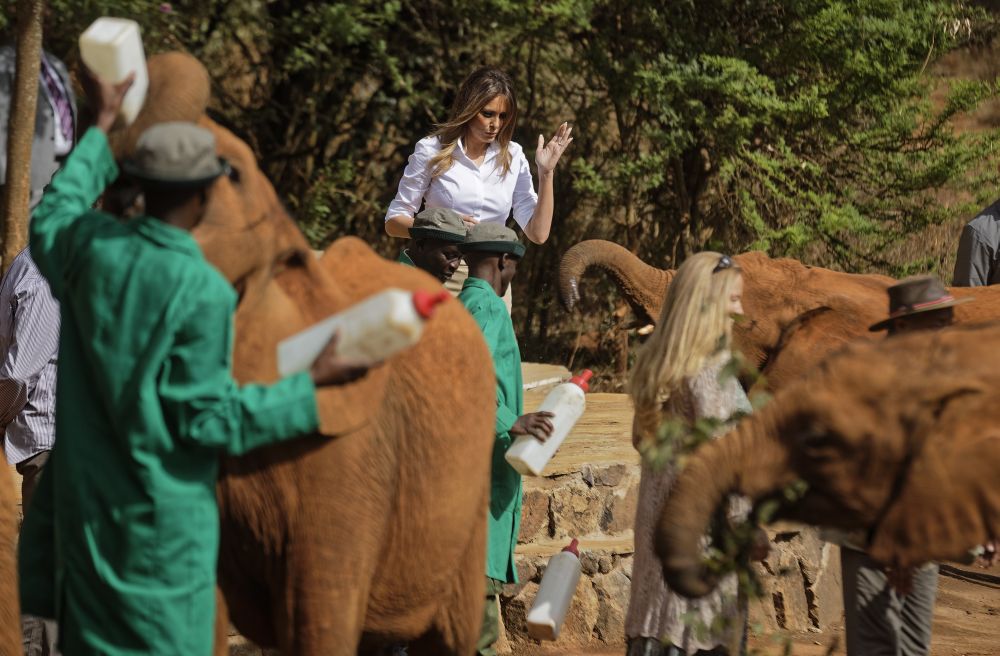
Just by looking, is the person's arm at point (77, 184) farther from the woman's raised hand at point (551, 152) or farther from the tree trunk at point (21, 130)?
the tree trunk at point (21, 130)

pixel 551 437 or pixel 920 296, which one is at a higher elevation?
pixel 920 296

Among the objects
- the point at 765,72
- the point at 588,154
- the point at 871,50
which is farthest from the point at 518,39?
the point at 871,50

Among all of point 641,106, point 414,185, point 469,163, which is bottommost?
point 414,185

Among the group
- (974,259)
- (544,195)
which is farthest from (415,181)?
(974,259)

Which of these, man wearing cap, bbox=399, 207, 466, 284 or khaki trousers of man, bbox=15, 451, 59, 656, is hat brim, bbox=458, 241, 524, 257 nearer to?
man wearing cap, bbox=399, 207, 466, 284

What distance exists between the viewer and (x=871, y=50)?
1051cm

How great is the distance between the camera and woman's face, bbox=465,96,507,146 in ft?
19.4

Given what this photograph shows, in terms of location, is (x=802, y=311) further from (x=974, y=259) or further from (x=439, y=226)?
(x=439, y=226)

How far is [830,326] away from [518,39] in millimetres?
6679

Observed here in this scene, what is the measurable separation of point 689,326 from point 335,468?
1.90 m

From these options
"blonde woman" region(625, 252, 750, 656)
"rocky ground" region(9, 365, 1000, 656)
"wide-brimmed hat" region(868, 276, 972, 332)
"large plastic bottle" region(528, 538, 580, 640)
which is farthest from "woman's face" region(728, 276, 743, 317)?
"rocky ground" region(9, 365, 1000, 656)

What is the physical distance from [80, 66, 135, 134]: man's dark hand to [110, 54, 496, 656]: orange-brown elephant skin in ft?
0.22

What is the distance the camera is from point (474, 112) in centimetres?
589

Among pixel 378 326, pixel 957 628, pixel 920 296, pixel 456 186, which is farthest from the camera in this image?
pixel 957 628
